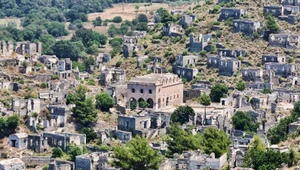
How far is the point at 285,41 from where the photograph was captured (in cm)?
7394

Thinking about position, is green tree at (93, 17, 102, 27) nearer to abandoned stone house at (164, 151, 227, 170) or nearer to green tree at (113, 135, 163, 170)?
green tree at (113, 135, 163, 170)

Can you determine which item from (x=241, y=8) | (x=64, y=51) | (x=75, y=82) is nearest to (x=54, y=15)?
(x=64, y=51)

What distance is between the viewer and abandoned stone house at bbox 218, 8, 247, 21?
79562 mm

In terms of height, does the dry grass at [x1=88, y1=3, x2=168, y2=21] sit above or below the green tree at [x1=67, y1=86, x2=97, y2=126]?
above

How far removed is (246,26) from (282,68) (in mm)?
8519

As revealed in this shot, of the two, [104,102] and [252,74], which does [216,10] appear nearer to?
[252,74]

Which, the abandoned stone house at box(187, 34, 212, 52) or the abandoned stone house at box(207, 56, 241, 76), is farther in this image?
the abandoned stone house at box(187, 34, 212, 52)

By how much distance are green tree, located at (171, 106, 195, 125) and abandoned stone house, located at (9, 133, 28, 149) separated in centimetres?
929

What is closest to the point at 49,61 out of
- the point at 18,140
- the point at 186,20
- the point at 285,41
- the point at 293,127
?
Result: the point at 186,20

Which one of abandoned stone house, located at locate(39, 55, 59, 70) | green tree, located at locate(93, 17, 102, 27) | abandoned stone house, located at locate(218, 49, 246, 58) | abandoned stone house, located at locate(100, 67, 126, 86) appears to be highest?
abandoned stone house, located at locate(218, 49, 246, 58)

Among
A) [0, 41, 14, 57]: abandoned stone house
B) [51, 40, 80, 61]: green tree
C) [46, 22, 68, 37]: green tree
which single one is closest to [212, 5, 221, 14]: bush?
[51, 40, 80, 61]: green tree

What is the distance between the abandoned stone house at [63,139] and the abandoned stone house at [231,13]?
2415 centimetres

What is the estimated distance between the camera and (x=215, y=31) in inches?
3095

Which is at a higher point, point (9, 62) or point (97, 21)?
point (9, 62)
